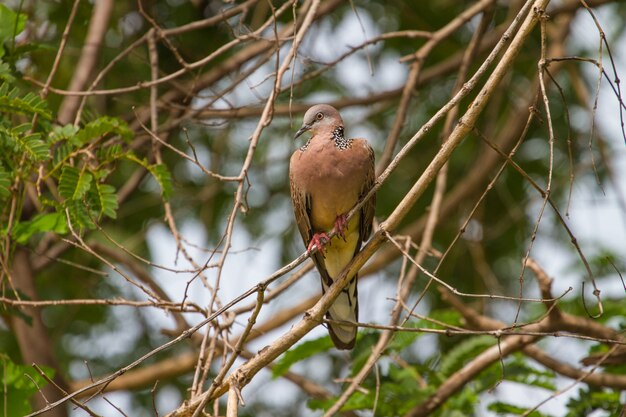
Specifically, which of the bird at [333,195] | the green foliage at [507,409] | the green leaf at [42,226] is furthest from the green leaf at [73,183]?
the green foliage at [507,409]

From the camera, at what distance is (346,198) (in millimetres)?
4469

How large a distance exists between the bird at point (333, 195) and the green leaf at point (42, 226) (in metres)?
1.26

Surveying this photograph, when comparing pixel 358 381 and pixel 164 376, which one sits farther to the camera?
pixel 164 376

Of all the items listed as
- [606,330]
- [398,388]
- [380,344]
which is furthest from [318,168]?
[606,330]

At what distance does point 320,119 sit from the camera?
4.85m

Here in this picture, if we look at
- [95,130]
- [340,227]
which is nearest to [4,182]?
[95,130]

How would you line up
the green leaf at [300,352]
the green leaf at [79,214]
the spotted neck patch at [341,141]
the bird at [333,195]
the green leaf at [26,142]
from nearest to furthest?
the green leaf at [26,142] < the green leaf at [79,214] < the bird at [333,195] < the spotted neck patch at [341,141] < the green leaf at [300,352]

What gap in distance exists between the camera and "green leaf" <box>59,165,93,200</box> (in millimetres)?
4016

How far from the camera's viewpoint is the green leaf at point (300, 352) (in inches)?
188

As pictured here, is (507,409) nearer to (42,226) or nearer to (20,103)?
(42,226)

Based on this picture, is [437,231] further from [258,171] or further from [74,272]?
[74,272]

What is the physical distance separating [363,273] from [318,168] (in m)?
2.24

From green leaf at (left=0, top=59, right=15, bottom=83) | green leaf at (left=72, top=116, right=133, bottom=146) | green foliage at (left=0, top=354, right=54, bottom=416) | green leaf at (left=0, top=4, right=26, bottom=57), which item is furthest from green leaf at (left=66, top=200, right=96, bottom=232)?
green leaf at (left=0, top=4, right=26, bottom=57)

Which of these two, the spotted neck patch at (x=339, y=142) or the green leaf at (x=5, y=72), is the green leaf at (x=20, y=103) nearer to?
the green leaf at (x=5, y=72)
